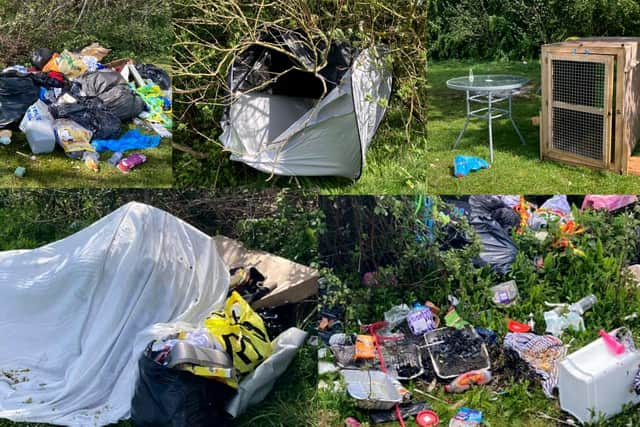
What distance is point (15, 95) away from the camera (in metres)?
5.11

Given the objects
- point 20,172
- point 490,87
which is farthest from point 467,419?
point 20,172

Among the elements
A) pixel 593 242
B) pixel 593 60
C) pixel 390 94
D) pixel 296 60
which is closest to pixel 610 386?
pixel 593 242

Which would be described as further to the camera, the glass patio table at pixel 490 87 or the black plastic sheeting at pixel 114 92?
the black plastic sheeting at pixel 114 92

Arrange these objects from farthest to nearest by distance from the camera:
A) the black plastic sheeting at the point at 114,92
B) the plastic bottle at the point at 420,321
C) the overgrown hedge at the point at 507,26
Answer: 1. the overgrown hedge at the point at 507,26
2. the black plastic sheeting at the point at 114,92
3. the plastic bottle at the point at 420,321

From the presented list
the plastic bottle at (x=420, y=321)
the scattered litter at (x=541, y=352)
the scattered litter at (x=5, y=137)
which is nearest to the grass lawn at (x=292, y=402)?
the plastic bottle at (x=420, y=321)

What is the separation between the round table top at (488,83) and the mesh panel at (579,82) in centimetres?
23

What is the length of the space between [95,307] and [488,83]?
3.10m

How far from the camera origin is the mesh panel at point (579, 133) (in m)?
4.52

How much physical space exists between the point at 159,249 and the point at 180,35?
2236 millimetres

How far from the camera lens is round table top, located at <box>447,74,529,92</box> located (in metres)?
4.59

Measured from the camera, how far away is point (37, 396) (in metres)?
3.27

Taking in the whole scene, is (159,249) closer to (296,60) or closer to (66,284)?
(66,284)

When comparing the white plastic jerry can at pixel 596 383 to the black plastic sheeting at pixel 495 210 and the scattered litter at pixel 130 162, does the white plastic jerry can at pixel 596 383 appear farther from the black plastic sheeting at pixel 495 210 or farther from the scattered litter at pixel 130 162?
the scattered litter at pixel 130 162

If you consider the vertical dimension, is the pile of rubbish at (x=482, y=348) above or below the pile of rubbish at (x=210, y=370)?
below
